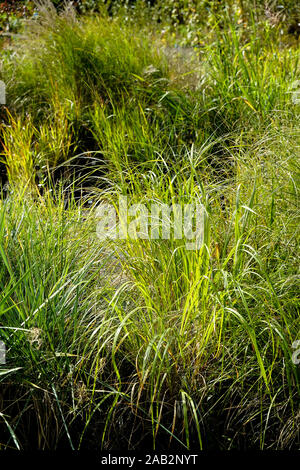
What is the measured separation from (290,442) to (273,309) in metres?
0.48

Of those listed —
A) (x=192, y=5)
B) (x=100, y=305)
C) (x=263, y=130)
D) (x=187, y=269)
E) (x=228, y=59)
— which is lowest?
(x=100, y=305)

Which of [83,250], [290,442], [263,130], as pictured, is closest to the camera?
[290,442]

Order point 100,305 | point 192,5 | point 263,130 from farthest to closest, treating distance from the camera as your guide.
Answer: point 192,5 < point 263,130 < point 100,305

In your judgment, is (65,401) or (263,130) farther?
(263,130)

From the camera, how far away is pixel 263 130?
3711 mm

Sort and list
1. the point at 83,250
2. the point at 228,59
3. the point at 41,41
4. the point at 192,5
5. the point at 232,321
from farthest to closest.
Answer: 1. the point at 192,5
2. the point at 41,41
3. the point at 228,59
4. the point at 83,250
5. the point at 232,321

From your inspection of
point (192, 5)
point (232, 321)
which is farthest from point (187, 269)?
point (192, 5)

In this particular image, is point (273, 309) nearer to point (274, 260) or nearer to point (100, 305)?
point (274, 260)

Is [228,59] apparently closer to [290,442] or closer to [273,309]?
[273,309]

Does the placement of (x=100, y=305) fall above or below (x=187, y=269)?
below

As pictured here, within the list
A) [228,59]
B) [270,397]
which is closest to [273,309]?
[270,397]

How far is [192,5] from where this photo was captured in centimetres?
689
